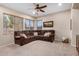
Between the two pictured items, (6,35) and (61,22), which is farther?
(61,22)

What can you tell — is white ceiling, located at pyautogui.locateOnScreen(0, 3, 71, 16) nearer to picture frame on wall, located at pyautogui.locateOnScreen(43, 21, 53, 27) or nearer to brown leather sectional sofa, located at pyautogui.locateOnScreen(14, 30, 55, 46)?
picture frame on wall, located at pyautogui.locateOnScreen(43, 21, 53, 27)

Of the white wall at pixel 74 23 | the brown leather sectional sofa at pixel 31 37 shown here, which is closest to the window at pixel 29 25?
the brown leather sectional sofa at pixel 31 37

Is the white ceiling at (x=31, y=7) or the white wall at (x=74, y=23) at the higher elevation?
the white ceiling at (x=31, y=7)

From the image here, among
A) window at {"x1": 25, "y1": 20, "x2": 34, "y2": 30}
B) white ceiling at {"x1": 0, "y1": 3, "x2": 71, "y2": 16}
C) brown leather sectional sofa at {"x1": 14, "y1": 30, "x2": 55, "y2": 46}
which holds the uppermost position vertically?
white ceiling at {"x1": 0, "y1": 3, "x2": 71, "y2": 16}

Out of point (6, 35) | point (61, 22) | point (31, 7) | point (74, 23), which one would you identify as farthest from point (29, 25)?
point (74, 23)

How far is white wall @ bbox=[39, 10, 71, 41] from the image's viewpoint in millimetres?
2267

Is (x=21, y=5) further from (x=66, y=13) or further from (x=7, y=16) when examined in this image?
(x=66, y=13)

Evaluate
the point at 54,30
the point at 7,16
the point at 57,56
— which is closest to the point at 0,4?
the point at 7,16

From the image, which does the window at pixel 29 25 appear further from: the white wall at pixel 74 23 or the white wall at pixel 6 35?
the white wall at pixel 74 23

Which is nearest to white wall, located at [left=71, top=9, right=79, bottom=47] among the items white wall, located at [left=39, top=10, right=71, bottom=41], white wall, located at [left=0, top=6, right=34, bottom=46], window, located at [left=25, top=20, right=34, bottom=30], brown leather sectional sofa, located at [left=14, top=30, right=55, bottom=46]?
white wall, located at [left=39, top=10, right=71, bottom=41]

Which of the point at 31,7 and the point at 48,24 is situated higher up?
the point at 31,7

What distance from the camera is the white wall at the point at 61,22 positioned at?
2267mm

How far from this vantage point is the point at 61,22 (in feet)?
7.64

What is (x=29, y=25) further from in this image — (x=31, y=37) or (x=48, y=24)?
(x=48, y=24)
